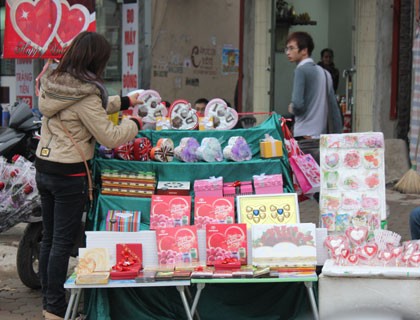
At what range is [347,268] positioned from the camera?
433 centimetres

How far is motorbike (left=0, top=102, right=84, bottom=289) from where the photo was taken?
5.42 m

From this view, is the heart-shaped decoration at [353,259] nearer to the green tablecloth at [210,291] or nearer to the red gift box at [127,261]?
the green tablecloth at [210,291]

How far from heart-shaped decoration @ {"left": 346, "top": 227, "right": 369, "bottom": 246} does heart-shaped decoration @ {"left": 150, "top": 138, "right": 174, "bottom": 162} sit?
1.26 m

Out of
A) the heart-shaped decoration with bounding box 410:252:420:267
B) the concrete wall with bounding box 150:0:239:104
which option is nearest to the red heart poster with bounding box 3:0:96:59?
the concrete wall with bounding box 150:0:239:104

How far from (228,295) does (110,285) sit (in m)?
0.90

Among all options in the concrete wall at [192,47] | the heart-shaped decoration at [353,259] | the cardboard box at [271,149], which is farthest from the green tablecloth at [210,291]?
the concrete wall at [192,47]

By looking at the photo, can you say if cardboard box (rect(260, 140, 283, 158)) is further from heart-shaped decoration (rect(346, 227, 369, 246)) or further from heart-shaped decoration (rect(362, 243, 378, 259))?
heart-shaped decoration (rect(362, 243, 378, 259))

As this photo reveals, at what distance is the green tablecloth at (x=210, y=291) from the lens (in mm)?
4910

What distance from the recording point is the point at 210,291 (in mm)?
4969

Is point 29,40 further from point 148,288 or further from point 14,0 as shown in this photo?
Result: point 148,288

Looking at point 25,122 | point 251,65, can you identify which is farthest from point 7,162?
point 251,65

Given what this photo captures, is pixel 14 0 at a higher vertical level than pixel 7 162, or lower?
higher

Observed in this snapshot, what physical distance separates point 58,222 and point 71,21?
5486 mm

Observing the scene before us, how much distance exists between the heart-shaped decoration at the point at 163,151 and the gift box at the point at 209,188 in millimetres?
277
